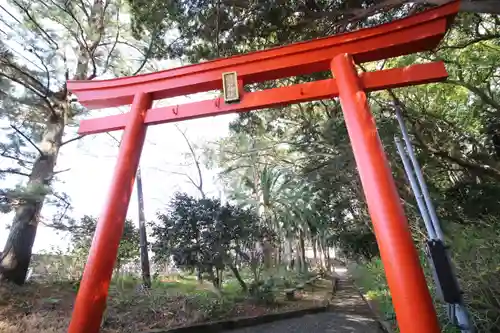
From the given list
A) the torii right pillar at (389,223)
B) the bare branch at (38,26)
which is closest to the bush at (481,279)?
the torii right pillar at (389,223)

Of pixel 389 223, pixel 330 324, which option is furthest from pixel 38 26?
pixel 330 324

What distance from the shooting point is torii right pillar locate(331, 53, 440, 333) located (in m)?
2.50

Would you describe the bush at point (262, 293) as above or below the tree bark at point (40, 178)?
below

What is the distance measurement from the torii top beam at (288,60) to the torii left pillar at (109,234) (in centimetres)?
59

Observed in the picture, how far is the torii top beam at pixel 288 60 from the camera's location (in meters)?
3.87

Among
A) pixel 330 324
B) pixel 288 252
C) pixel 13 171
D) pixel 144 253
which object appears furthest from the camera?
pixel 288 252

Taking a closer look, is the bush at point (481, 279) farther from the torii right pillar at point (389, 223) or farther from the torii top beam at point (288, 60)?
the torii top beam at point (288, 60)

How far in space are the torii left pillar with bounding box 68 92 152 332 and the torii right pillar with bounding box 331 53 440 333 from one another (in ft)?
9.64

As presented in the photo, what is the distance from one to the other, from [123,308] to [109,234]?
13.5ft

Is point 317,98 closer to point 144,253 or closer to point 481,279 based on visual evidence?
point 481,279

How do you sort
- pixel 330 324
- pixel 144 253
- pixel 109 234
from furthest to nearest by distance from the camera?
1. pixel 144 253
2. pixel 330 324
3. pixel 109 234

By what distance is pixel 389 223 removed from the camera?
112 inches

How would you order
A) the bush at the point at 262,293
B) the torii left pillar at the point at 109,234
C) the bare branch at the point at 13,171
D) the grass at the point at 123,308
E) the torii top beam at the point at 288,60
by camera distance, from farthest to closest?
the bush at the point at 262,293
the bare branch at the point at 13,171
the grass at the point at 123,308
the torii top beam at the point at 288,60
the torii left pillar at the point at 109,234

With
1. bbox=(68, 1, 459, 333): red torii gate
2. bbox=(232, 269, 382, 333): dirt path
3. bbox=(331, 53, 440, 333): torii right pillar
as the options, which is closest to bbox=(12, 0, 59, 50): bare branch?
bbox=(68, 1, 459, 333): red torii gate
